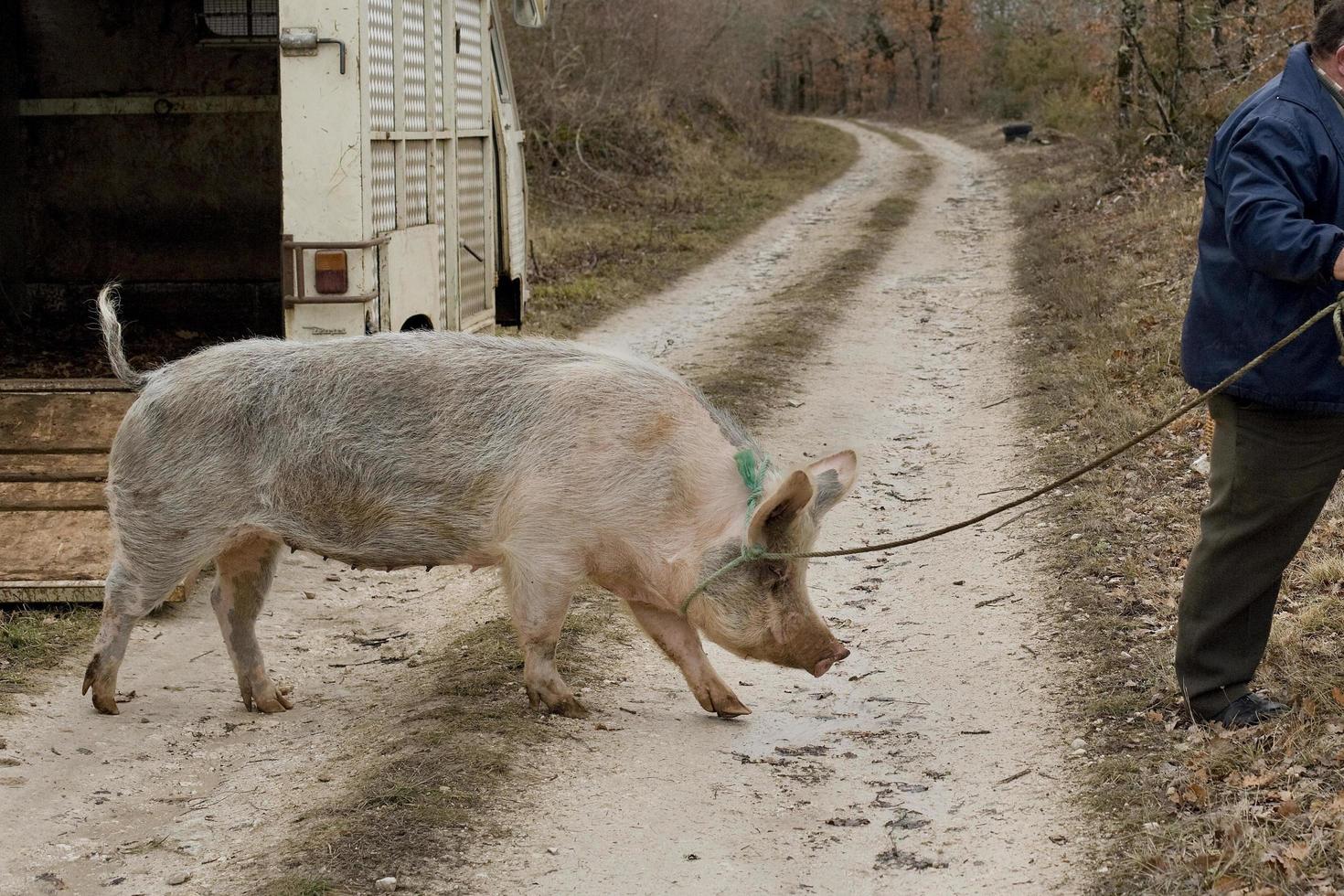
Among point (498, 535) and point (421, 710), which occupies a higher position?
point (498, 535)

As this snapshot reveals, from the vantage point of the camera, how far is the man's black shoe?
430 cm

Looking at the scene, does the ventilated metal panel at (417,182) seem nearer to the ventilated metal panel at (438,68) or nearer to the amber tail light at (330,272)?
the ventilated metal panel at (438,68)

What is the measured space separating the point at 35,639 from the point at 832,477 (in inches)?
123

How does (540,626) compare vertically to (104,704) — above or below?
above

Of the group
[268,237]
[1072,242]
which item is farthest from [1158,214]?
[268,237]

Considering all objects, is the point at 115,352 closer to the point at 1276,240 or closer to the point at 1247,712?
the point at 1276,240

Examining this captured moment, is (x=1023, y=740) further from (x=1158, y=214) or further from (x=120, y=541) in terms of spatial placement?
(x=1158, y=214)

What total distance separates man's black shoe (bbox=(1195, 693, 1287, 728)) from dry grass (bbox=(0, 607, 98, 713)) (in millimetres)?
3946

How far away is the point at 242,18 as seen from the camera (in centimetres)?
954

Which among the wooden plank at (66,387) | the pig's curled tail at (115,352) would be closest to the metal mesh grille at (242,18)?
the wooden plank at (66,387)

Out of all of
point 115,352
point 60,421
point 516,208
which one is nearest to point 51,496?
point 60,421

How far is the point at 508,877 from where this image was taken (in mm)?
3684

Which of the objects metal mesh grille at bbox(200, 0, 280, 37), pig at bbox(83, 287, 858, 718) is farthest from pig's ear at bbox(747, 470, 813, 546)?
metal mesh grille at bbox(200, 0, 280, 37)

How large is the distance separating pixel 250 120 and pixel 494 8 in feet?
6.14
